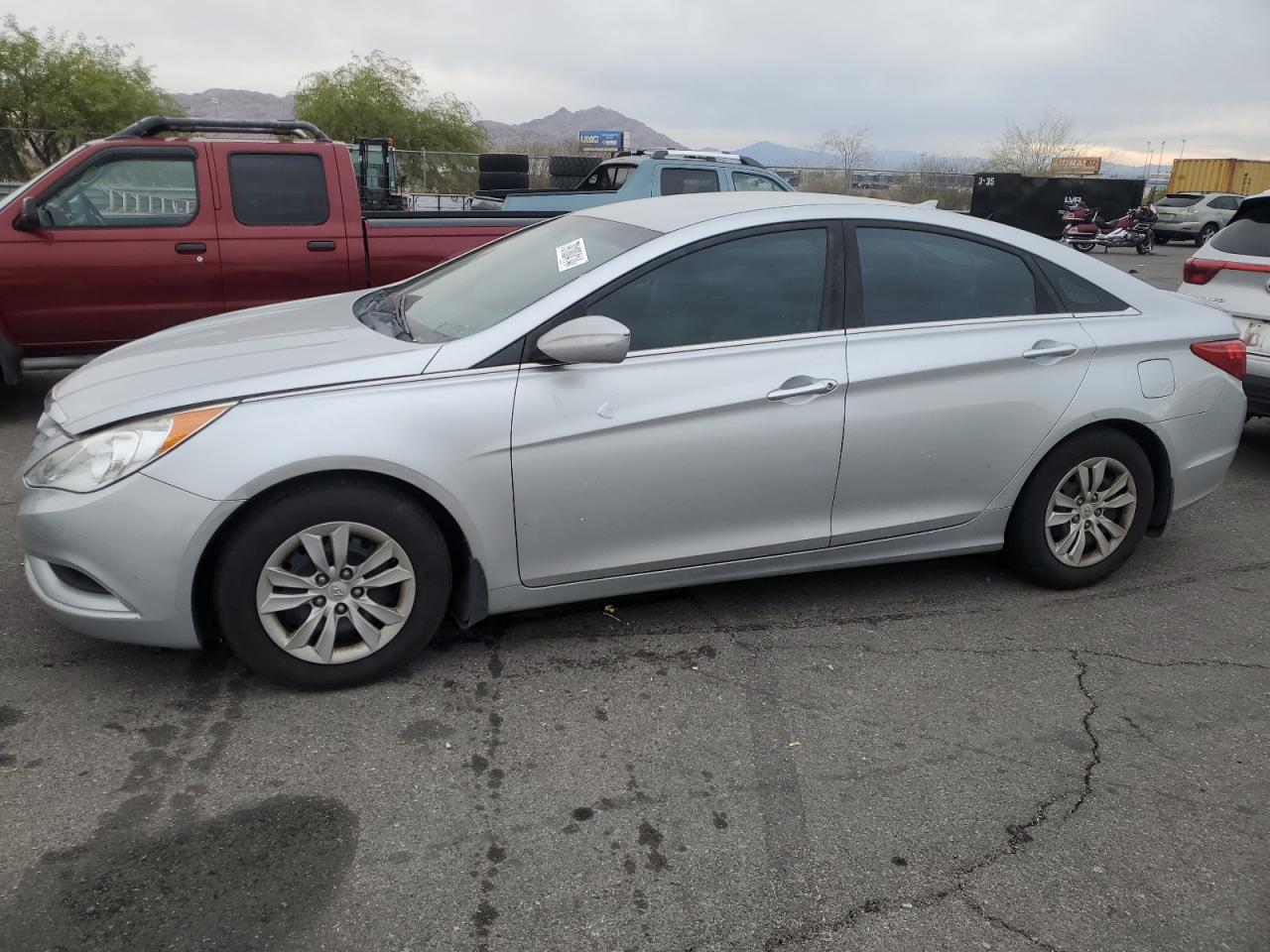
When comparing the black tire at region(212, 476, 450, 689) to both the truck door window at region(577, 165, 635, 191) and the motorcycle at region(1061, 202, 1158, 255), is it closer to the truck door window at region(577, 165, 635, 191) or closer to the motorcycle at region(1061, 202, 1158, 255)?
the truck door window at region(577, 165, 635, 191)

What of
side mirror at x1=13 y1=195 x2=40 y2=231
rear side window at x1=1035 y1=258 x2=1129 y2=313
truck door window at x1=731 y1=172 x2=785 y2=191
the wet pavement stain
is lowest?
the wet pavement stain

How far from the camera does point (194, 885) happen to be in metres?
2.50

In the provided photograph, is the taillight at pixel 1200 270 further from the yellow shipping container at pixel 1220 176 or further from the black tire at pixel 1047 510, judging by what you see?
the yellow shipping container at pixel 1220 176

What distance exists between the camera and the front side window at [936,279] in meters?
3.98

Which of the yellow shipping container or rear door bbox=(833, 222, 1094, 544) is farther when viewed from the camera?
the yellow shipping container

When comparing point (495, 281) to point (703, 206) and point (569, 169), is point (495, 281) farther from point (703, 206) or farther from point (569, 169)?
point (569, 169)

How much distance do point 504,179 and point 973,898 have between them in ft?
65.9

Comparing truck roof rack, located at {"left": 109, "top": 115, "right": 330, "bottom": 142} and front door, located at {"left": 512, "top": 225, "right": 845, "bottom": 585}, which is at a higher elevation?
truck roof rack, located at {"left": 109, "top": 115, "right": 330, "bottom": 142}

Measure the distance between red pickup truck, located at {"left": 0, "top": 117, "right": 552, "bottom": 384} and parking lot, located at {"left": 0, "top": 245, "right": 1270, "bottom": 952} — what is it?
317 cm

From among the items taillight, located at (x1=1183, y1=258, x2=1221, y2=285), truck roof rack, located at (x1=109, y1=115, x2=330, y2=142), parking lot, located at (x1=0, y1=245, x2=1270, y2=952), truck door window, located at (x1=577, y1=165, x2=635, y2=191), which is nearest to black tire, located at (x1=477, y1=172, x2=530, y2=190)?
truck door window, located at (x1=577, y1=165, x2=635, y2=191)

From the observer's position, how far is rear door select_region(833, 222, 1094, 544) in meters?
3.87

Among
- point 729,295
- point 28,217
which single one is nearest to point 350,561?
point 729,295

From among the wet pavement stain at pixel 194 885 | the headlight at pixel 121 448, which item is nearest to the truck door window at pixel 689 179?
the headlight at pixel 121 448

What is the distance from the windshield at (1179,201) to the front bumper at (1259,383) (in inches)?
1166
